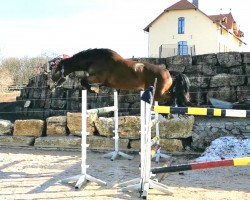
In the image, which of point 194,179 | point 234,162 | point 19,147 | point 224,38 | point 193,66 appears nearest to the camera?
point 234,162

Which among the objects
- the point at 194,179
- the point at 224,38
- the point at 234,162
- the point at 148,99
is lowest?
the point at 194,179

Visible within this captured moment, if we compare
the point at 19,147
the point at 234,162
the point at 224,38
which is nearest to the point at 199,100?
the point at 19,147

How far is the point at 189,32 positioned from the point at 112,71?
33239mm

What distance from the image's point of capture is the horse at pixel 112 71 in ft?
22.0

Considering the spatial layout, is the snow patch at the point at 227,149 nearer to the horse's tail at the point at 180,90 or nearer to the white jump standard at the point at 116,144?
the horse's tail at the point at 180,90

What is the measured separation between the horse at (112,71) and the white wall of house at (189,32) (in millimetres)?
30373

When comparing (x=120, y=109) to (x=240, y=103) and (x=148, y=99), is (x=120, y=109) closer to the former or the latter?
(x=240, y=103)

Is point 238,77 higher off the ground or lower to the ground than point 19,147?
higher

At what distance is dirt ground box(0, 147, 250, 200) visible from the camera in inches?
203

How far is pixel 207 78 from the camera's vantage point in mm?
10773

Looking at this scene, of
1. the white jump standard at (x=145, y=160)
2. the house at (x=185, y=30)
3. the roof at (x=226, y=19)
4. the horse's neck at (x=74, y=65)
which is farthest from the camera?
the roof at (x=226, y=19)

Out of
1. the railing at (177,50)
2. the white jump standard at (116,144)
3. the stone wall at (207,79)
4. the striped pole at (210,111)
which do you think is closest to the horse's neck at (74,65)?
the white jump standard at (116,144)

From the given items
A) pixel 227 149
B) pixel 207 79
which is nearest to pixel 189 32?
pixel 207 79

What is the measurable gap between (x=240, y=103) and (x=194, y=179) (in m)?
4.54
